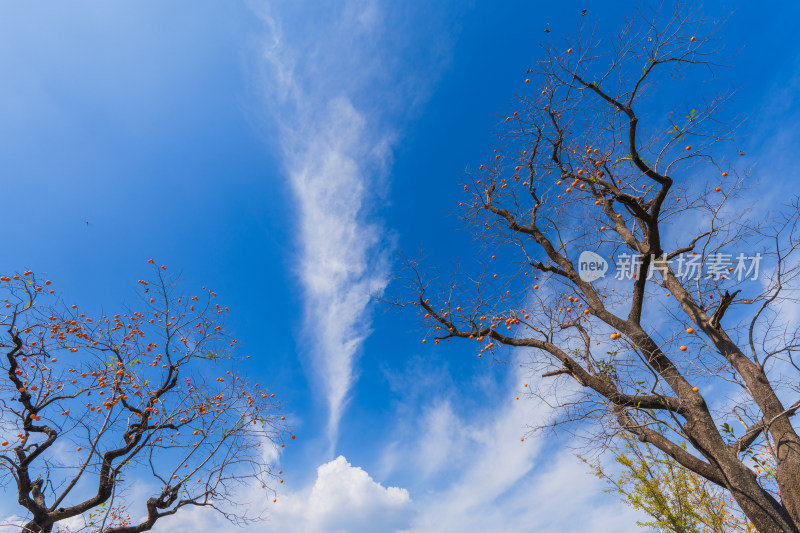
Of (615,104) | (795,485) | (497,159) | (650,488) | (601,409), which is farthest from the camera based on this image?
(650,488)

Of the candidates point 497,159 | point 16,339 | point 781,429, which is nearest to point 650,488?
point 781,429

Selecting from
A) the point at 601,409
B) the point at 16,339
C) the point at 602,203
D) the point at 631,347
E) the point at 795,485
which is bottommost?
the point at 795,485

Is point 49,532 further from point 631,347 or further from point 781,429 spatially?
point 781,429

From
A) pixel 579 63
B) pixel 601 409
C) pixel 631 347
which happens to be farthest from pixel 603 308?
pixel 579 63

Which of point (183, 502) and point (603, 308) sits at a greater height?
point (603, 308)

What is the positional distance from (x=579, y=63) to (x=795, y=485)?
5.19 metres

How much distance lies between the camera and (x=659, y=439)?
4.20m

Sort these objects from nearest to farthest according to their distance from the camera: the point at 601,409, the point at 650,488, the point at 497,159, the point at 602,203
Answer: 1. the point at 601,409
2. the point at 602,203
3. the point at 497,159
4. the point at 650,488

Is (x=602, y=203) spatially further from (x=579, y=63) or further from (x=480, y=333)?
(x=480, y=333)

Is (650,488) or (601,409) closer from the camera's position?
(601,409)

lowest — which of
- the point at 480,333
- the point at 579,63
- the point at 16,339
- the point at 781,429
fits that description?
the point at 781,429

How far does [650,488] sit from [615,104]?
32.7 feet

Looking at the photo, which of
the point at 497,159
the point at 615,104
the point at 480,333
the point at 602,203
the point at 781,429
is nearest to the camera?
the point at 781,429

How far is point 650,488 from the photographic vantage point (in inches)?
374
